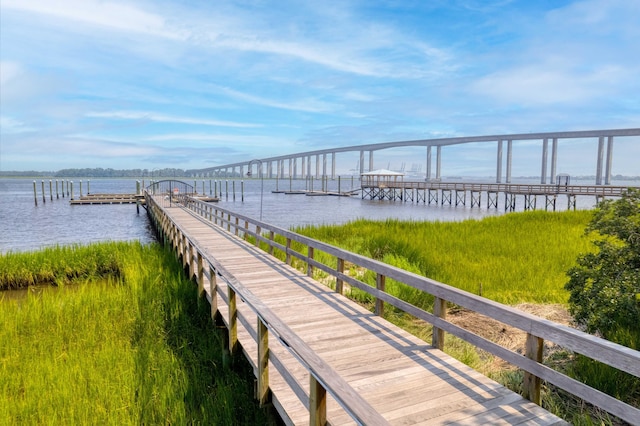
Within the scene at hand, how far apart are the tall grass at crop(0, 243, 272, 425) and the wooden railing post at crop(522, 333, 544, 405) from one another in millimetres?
2690

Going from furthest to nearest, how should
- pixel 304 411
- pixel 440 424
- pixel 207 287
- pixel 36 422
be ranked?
pixel 207 287 → pixel 36 422 → pixel 304 411 → pixel 440 424

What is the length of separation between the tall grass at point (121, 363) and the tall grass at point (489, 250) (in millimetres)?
4400

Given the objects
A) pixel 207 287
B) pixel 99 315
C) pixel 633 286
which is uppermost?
pixel 633 286

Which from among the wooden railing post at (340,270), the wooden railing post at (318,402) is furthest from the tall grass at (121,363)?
the wooden railing post at (340,270)

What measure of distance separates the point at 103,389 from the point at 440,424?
411 centimetres

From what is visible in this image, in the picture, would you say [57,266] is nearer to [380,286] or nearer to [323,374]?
[380,286]

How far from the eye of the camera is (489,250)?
13922 mm

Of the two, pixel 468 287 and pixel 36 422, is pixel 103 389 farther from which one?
pixel 468 287

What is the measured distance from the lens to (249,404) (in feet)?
17.1

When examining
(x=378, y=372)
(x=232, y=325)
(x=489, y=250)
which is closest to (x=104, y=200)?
(x=489, y=250)

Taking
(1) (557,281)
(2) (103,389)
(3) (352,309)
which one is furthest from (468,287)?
(2) (103,389)

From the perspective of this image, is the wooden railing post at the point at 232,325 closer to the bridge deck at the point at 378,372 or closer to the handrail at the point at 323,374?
the bridge deck at the point at 378,372

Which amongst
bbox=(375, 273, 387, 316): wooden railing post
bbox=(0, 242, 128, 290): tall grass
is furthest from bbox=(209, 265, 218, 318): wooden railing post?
bbox=(0, 242, 128, 290): tall grass

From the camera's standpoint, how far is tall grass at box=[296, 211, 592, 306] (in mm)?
9828
